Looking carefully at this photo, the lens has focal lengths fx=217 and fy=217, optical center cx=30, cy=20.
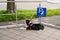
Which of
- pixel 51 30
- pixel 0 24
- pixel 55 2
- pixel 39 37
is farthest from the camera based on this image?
pixel 55 2

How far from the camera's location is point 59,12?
1467 centimetres

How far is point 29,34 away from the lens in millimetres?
9258

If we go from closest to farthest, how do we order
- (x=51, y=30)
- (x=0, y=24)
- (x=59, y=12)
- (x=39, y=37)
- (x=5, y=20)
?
1. (x=39, y=37)
2. (x=51, y=30)
3. (x=0, y=24)
4. (x=5, y=20)
5. (x=59, y=12)

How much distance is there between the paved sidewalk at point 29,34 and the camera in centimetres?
870

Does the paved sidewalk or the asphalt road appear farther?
the asphalt road

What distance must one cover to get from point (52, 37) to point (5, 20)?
12.8 ft

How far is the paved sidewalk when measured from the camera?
8.70m

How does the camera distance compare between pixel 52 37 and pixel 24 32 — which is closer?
pixel 52 37

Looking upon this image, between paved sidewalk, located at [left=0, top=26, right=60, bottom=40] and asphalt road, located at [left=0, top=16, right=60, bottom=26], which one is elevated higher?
asphalt road, located at [left=0, top=16, right=60, bottom=26]

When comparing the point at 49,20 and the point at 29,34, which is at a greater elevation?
the point at 49,20

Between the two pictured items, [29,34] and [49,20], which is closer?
[29,34]

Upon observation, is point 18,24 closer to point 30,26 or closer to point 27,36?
point 30,26

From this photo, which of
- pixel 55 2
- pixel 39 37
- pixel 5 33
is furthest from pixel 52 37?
pixel 55 2

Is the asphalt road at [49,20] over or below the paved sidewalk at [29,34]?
over
